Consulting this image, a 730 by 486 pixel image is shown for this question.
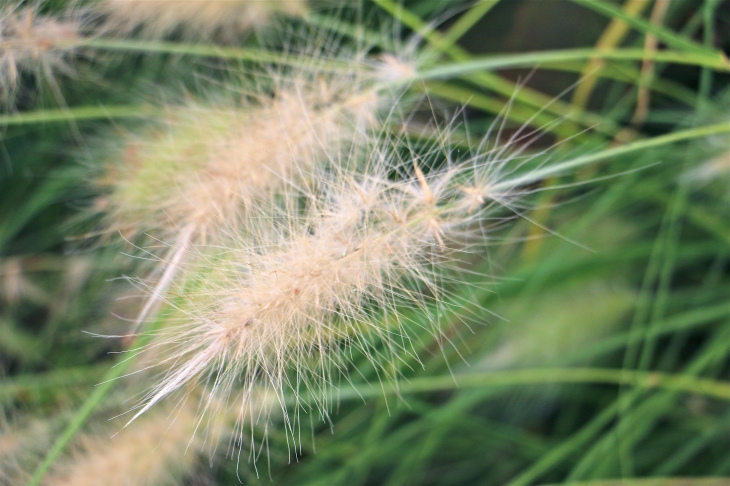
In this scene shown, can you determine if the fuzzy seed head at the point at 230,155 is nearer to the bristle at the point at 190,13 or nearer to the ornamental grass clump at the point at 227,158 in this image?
the ornamental grass clump at the point at 227,158

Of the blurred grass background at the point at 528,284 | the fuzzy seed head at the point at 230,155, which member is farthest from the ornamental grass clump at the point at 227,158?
the blurred grass background at the point at 528,284

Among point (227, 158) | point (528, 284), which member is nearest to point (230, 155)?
point (227, 158)

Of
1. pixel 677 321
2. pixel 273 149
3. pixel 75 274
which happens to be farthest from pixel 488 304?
pixel 75 274

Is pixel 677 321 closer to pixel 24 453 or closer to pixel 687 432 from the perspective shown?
pixel 687 432

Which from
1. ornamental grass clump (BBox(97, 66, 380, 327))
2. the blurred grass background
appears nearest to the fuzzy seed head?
ornamental grass clump (BBox(97, 66, 380, 327))

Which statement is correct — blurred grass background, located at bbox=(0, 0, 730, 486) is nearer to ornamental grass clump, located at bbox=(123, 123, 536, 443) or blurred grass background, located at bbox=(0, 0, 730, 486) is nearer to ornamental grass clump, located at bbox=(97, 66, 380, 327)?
ornamental grass clump, located at bbox=(97, 66, 380, 327)

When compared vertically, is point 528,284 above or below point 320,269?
below

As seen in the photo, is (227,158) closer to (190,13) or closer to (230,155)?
(230,155)
